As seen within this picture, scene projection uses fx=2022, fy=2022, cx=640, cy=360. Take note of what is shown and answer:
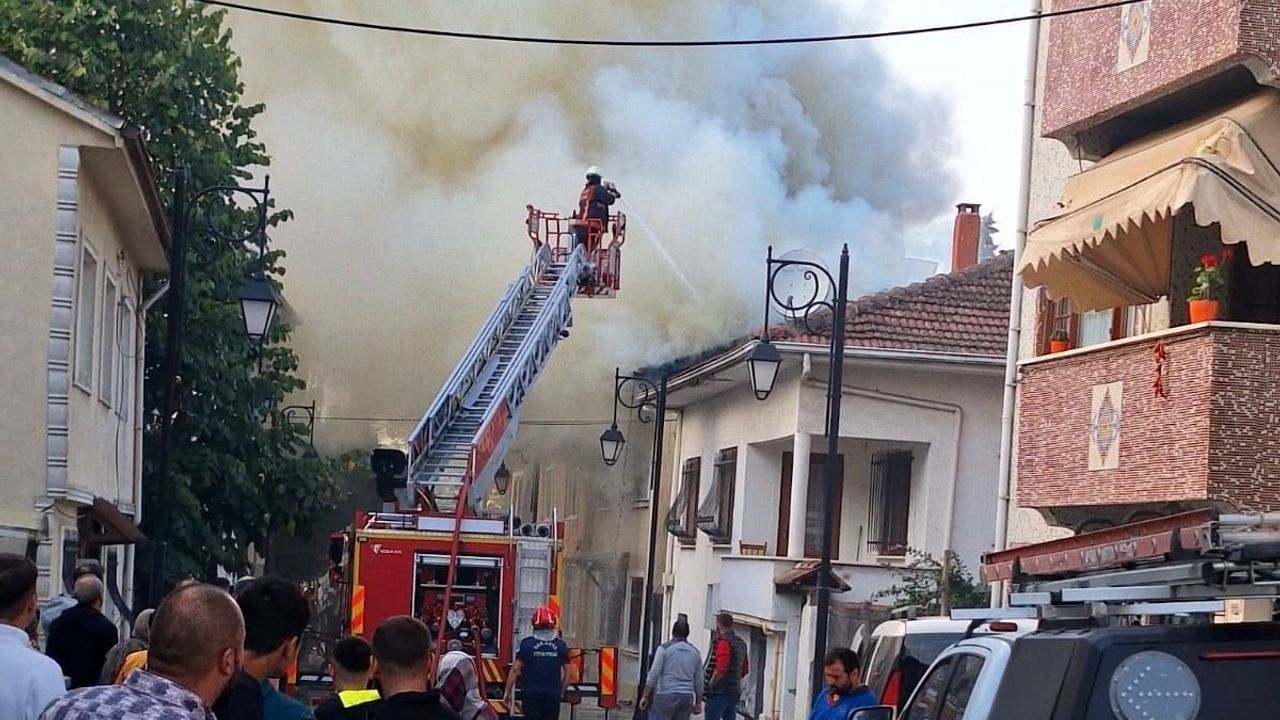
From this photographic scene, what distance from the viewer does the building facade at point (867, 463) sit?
26.9 m

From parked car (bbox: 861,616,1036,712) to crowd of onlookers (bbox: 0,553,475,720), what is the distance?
5020 millimetres

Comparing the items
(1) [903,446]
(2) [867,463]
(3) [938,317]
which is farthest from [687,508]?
(3) [938,317]

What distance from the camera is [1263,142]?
1444cm

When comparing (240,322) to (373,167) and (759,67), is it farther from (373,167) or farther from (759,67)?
(759,67)

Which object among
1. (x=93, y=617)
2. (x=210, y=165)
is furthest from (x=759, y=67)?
(x=93, y=617)

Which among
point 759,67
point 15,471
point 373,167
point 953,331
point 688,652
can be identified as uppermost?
point 759,67

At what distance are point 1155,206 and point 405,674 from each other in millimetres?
9951

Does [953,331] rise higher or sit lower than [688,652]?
higher

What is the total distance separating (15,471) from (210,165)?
903cm

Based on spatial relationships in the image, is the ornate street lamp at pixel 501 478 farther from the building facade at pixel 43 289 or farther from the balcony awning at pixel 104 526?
the building facade at pixel 43 289

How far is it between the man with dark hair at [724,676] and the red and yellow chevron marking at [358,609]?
3553mm

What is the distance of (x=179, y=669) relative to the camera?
4066 mm

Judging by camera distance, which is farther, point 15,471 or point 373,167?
point 373,167

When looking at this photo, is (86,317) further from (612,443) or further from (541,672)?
(612,443)
